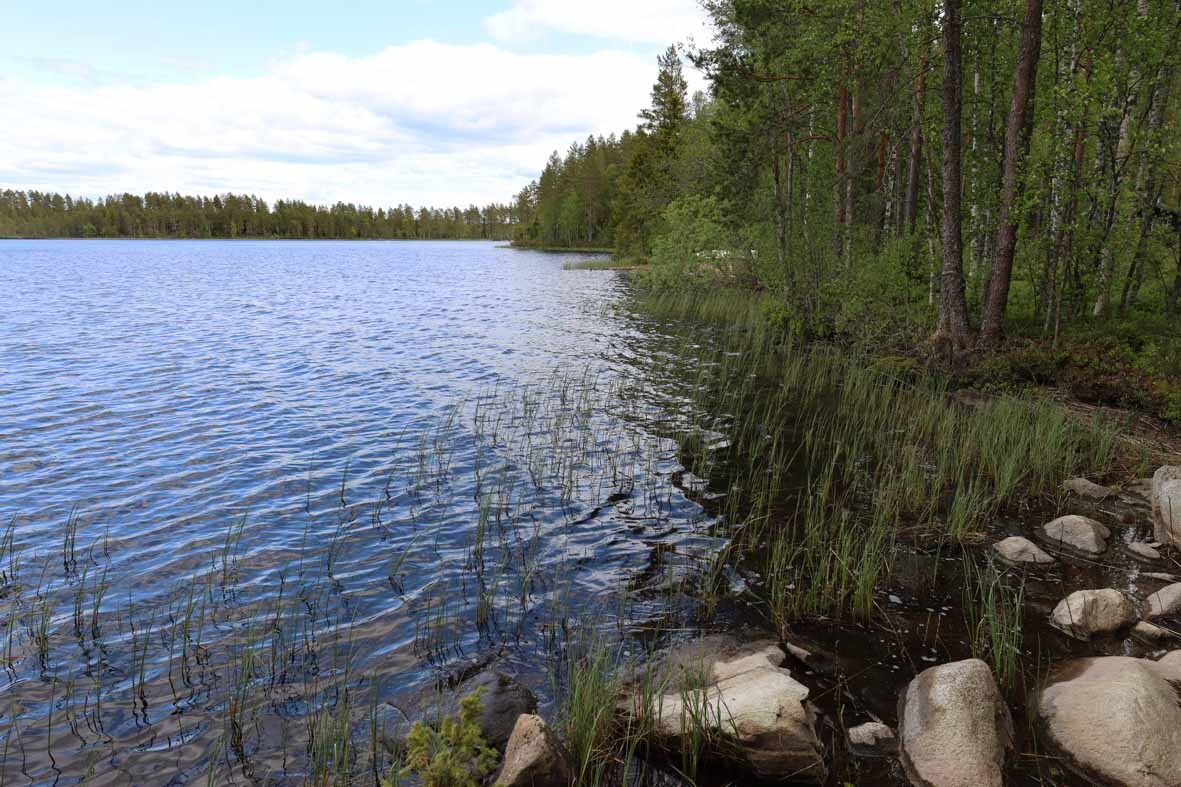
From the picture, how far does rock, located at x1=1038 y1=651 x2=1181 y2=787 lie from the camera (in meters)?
4.30

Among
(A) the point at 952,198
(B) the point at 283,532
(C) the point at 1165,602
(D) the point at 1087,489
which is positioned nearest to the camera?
(C) the point at 1165,602

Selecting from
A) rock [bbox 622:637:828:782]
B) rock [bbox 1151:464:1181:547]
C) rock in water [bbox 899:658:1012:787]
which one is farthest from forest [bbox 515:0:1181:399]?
rock [bbox 622:637:828:782]

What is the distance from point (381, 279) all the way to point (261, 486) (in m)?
48.4

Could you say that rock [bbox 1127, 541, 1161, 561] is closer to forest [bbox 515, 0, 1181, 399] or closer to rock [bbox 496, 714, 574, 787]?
forest [bbox 515, 0, 1181, 399]

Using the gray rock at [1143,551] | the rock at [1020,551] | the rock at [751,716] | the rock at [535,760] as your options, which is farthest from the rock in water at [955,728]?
the gray rock at [1143,551]

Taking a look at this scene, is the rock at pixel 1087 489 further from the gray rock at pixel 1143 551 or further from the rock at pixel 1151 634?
the rock at pixel 1151 634

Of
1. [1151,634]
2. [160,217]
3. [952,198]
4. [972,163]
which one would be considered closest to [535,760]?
[1151,634]

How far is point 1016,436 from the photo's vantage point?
33.5 feet

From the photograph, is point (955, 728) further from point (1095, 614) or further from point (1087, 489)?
point (1087, 489)

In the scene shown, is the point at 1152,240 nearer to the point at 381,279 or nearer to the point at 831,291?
the point at 831,291

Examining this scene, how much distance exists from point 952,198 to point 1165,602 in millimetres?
11161

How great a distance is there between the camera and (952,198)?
15.1 meters

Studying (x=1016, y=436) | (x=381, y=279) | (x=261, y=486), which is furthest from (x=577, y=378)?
(x=381, y=279)

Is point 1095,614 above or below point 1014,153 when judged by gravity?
below
